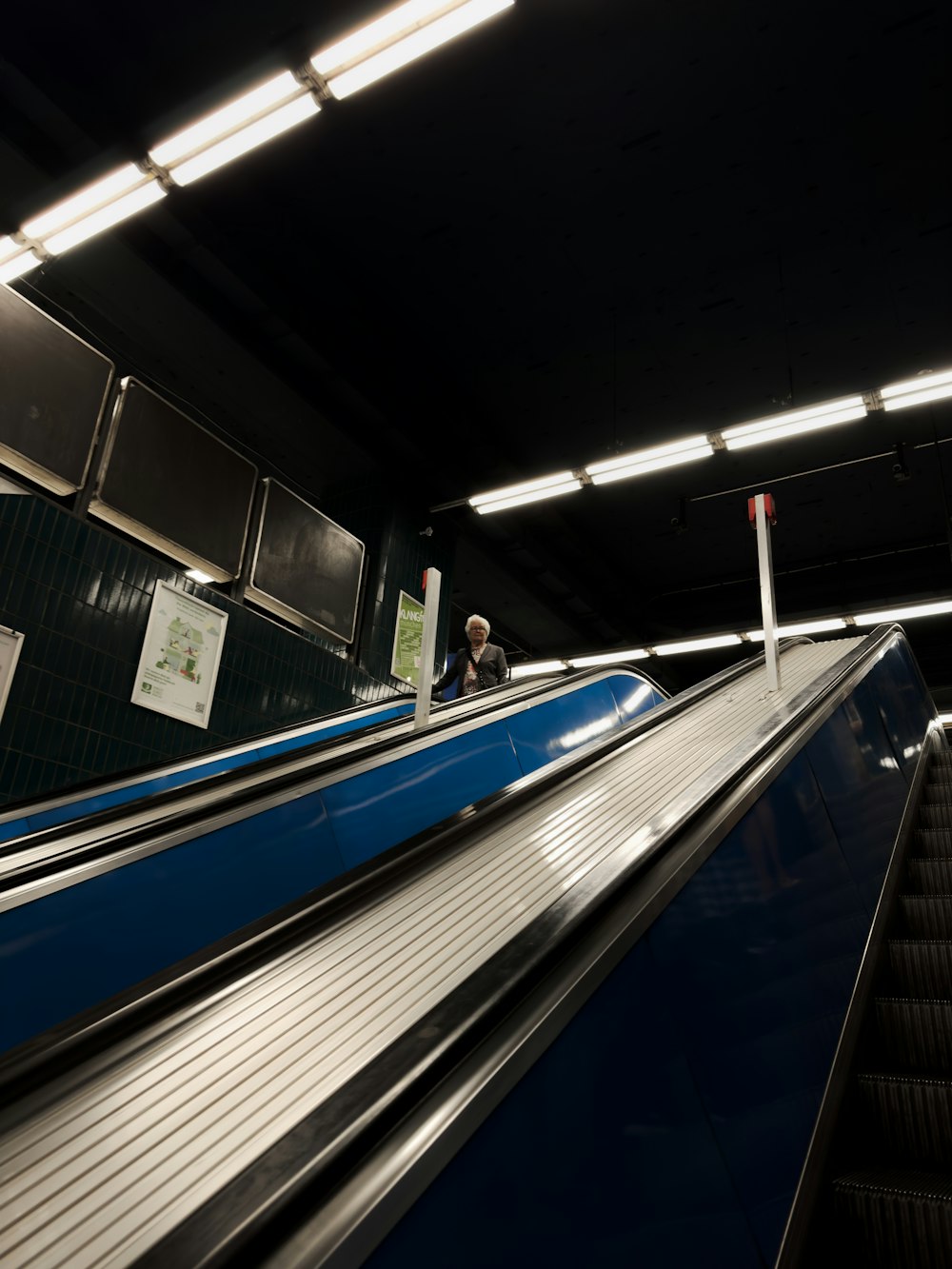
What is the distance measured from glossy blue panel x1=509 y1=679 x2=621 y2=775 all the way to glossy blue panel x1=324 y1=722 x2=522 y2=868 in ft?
0.68

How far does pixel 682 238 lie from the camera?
6.99 metres

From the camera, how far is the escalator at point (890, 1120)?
165cm

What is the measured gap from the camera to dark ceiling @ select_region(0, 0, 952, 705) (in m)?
5.45

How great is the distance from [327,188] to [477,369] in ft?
8.50

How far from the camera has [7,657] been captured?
4859mm

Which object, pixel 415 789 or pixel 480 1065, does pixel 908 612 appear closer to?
pixel 415 789

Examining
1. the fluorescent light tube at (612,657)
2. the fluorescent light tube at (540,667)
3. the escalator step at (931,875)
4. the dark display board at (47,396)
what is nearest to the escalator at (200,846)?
the escalator step at (931,875)

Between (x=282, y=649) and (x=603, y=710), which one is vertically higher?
(x=282, y=649)

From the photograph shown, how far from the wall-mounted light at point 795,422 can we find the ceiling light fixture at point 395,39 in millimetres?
3539

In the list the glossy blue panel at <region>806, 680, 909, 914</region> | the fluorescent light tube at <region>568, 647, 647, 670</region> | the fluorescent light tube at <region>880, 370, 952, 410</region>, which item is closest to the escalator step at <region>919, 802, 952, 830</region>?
the glossy blue panel at <region>806, 680, 909, 914</region>

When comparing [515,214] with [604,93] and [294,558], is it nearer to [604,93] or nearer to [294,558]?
[604,93]

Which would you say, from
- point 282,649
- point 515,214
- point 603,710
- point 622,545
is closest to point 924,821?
point 603,710

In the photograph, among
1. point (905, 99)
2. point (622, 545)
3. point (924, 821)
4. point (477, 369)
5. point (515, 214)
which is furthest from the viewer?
point (622, 545)

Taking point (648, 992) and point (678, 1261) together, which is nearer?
point (678, 1261)
